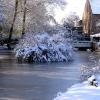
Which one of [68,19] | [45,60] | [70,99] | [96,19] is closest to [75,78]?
[70,99]

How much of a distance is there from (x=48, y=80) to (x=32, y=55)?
10460mm

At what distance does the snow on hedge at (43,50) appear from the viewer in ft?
92.7

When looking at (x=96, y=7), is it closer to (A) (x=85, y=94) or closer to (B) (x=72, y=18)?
(B) (x=72, y=18)

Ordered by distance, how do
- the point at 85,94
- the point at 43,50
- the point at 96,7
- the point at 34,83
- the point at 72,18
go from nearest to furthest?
1. the point at 85,94
2. the point at 34,83
3. the point at 43,50
4. the point at 96,7
5. the point at 72,18

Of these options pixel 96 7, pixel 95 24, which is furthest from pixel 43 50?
pixel 95 24

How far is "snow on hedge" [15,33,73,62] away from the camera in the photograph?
28.2 metres

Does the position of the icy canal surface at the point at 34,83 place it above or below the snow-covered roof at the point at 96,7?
below

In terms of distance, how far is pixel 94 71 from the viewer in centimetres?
1683

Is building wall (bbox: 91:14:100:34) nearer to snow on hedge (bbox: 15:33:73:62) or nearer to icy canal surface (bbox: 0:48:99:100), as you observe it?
snow on hedge (bbox: 15:33:73:62)

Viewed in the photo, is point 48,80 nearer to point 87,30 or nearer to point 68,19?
point 87,30

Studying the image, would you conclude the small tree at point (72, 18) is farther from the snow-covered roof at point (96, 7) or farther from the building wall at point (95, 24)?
the building wall at point (95, 24)

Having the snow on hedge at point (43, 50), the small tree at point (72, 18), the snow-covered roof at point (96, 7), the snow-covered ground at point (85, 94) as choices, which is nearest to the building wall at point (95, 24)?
the snow-covered roof at point (96, 7)

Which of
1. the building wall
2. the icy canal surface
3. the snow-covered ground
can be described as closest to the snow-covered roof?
the building wall

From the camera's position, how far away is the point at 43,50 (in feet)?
93.1
